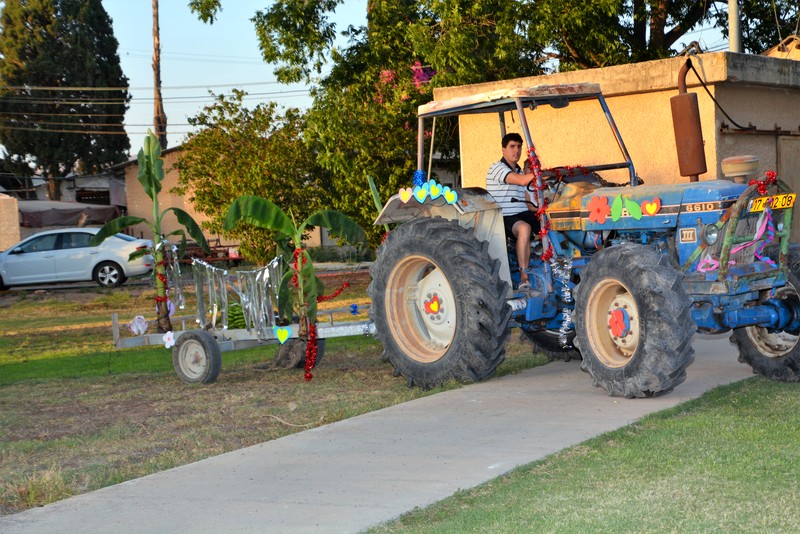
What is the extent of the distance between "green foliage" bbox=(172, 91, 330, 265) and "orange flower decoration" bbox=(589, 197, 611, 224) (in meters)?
12.0

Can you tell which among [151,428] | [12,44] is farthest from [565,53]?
[12,44]

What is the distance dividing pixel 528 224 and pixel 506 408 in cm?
193

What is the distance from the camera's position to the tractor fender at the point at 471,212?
31.8 ft

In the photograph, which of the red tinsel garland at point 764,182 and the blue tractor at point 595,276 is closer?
the blue tractor at point 595,276

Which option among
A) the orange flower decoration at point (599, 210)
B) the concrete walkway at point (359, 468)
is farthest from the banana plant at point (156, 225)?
the orange flower decoration at point (599, 210)

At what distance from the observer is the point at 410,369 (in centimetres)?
981

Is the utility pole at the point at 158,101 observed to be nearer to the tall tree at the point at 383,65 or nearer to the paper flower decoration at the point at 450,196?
the tall tree at the point at 383,65

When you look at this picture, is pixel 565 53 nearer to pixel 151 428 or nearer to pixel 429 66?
pixel 429 66

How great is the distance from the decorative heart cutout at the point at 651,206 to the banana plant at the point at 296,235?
3.33 meters

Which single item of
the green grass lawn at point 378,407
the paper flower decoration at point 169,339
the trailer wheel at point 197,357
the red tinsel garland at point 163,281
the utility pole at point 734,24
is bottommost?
the green grass lawn at point 378,407

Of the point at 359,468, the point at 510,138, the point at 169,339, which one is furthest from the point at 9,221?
the point at 359,468

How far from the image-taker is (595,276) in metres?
8.58

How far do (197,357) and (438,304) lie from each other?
2634 millimetres

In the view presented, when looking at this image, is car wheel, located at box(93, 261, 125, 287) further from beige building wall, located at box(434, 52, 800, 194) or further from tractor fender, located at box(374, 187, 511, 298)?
tractor fender, located at box(374, 187, 511, 298)
